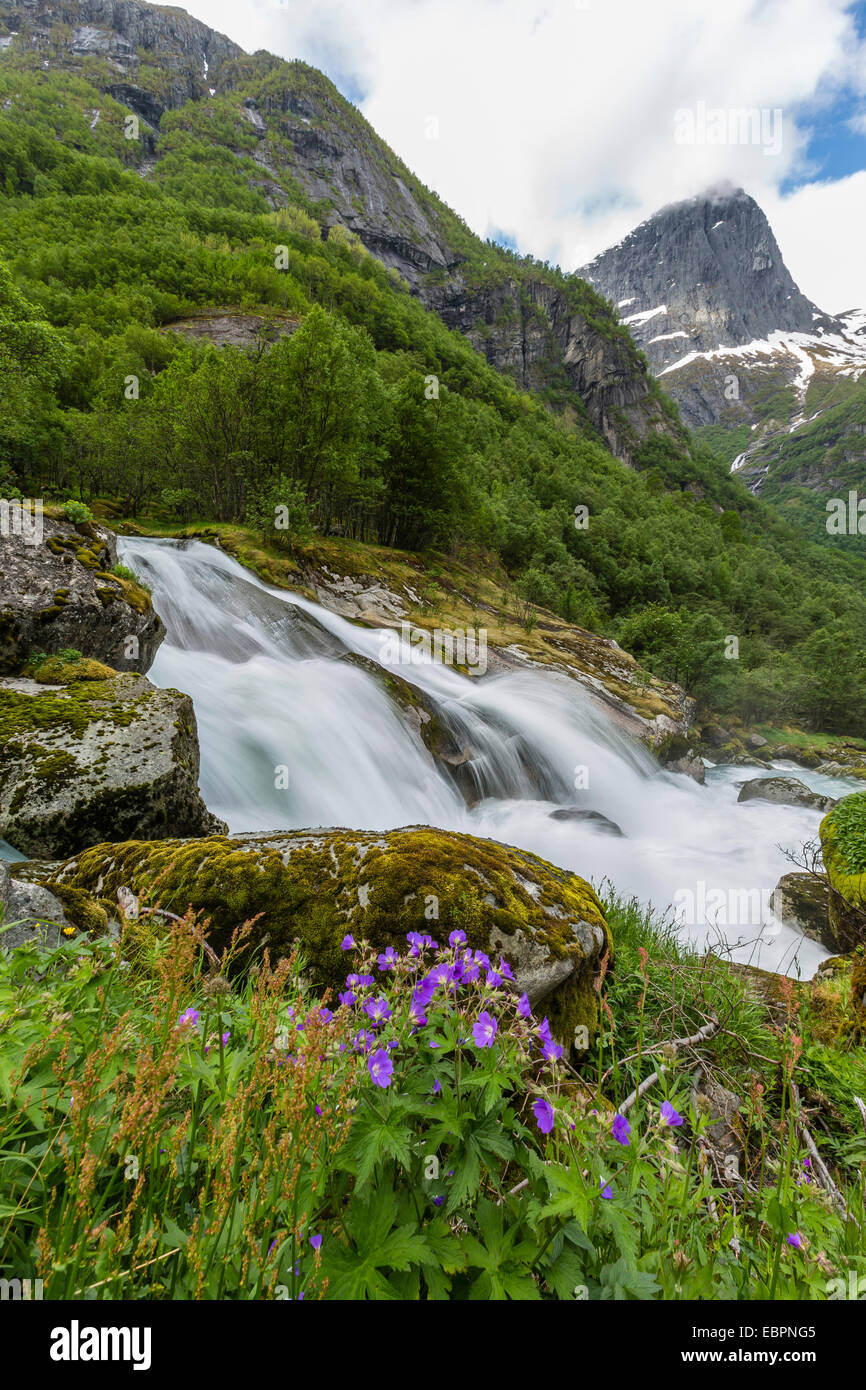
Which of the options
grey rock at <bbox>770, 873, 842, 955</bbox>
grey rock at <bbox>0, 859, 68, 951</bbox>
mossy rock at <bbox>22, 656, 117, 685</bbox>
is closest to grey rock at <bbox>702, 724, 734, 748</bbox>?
grey rock at <bbox>770, 873, 842, 955</bbox>

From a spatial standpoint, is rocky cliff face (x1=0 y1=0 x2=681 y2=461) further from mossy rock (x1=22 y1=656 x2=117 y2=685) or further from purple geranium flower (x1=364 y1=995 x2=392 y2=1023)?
purple geranium flower (x1=364 y1=995 x2=392 y2=1023)

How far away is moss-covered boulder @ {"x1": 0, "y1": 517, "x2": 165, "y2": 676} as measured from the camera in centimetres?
739

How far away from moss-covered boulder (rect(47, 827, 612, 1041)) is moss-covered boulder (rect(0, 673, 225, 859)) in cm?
98

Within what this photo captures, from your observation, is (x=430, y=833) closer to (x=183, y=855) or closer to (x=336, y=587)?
(x=183, y=855)

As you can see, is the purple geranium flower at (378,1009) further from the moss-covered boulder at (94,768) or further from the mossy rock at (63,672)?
the mossy rock at (63,672)

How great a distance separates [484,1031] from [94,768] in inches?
203

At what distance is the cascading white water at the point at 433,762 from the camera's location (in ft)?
27.2

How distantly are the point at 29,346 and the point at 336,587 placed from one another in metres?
14.4

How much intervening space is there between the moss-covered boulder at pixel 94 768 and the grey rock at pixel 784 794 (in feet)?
58.4

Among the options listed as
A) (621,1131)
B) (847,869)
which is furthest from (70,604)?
(847,869)

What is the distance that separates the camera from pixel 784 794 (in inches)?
695

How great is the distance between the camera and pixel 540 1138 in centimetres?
243

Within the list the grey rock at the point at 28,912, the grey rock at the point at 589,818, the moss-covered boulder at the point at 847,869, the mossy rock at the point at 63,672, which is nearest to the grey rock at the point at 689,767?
the grey rock at the point at 589,818

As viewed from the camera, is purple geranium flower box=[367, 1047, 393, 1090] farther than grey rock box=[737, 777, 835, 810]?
No
